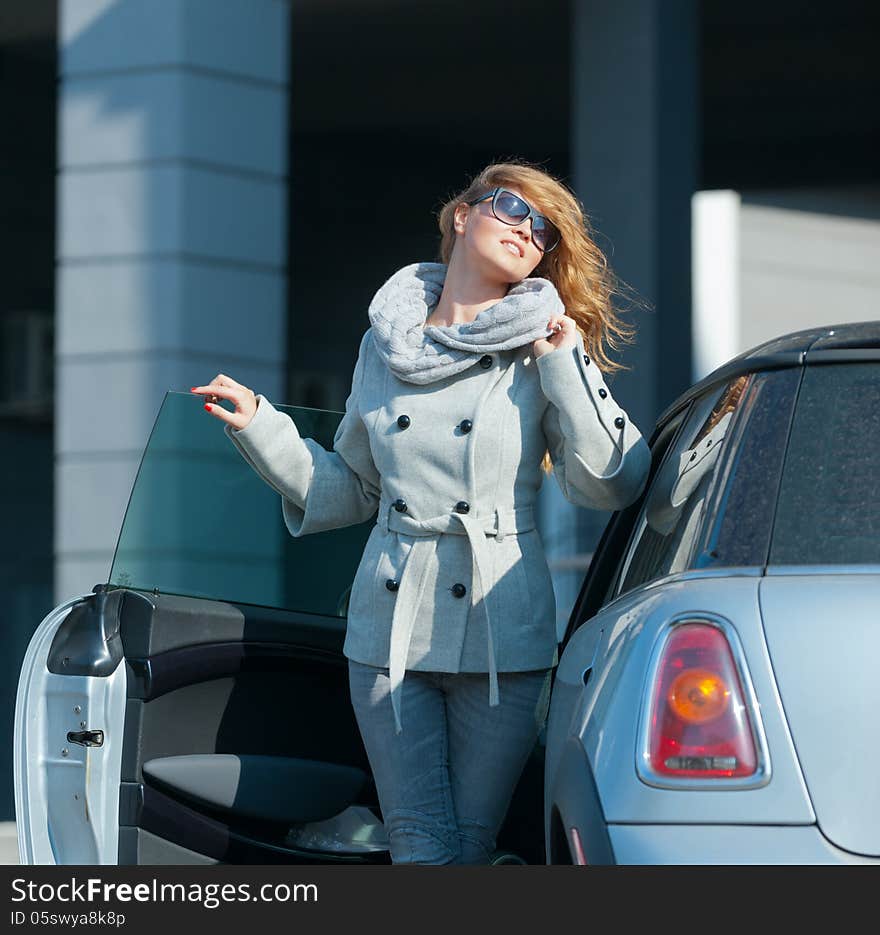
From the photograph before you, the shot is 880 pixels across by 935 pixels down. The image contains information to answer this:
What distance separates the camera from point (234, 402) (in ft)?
9.23

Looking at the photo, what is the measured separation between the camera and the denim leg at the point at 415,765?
267 cm

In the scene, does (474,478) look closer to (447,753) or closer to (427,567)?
(427,567)

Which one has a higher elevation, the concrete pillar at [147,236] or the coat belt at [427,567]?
the concrete pillar at [147,236]

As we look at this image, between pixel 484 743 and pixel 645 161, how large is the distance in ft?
18.2

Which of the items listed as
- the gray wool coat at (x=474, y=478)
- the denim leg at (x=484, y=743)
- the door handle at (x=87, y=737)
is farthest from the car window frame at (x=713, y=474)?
the door handle at (x=87, y=737)

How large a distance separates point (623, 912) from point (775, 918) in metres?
0.18

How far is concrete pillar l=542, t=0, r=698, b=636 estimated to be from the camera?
25.3ft

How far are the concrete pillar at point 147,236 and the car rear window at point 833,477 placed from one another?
16.6 feet

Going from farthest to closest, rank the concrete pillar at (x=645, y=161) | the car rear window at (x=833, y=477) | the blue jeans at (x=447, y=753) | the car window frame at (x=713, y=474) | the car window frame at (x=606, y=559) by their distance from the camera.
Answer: the concrete pillar at (x=645, y=161)
the car window frame at (x=606, y=559)
the blue jeans at (x=447, y=753)
the car window frame at (x=713, y=474)
the car rear window at (x=833, y=477)

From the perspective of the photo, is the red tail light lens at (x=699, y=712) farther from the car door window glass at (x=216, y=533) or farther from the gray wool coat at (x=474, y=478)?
the car door window glass at (x=216, y=533)

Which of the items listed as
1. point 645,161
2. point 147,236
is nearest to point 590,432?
point 147,236

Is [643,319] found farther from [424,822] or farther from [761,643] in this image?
[761,643]

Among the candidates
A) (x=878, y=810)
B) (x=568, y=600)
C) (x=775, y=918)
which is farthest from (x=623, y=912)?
(x=568, y=600)

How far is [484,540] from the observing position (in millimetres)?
2623
